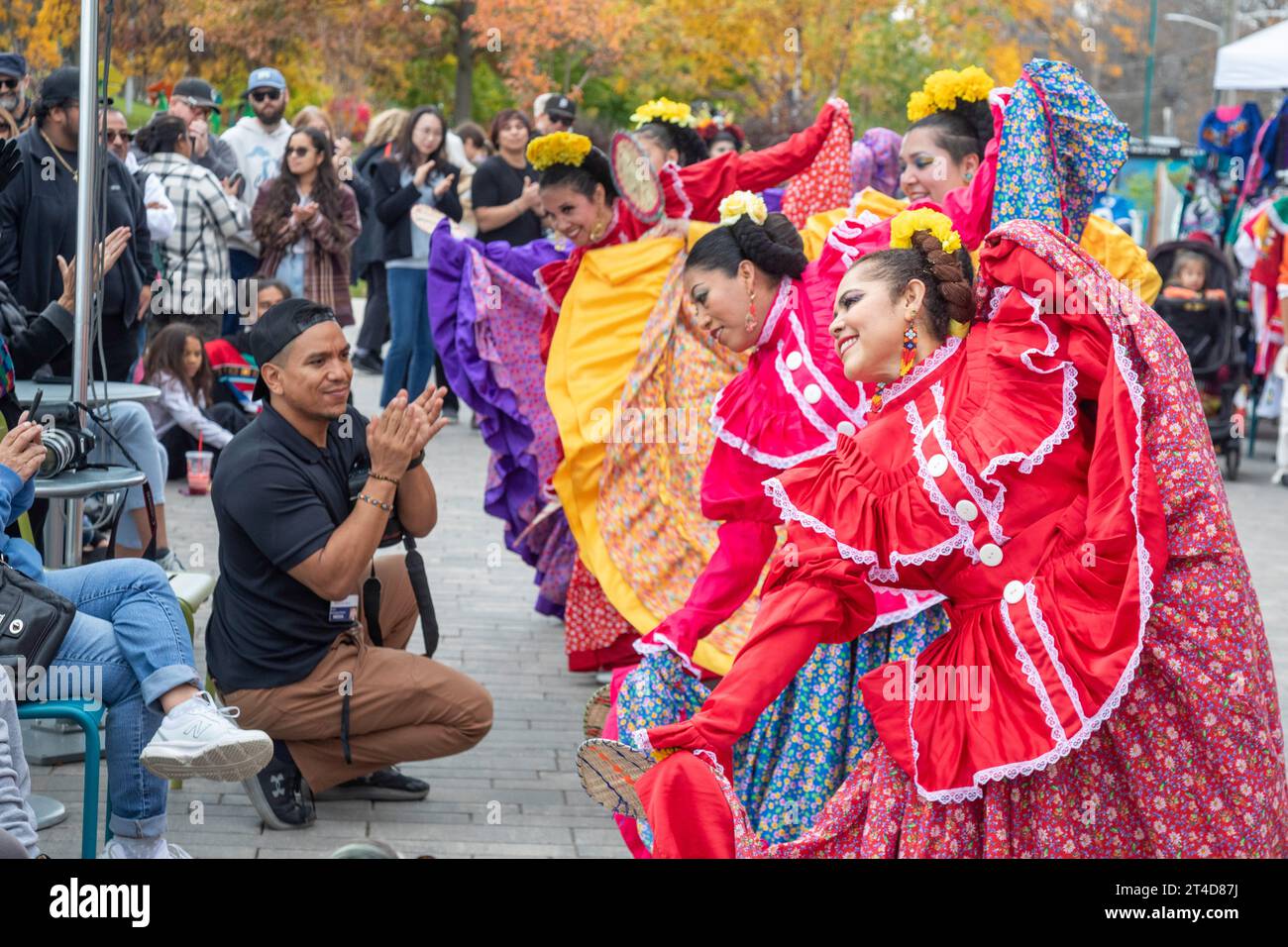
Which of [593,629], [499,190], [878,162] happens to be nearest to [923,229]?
[593,629]

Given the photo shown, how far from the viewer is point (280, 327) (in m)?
4.32

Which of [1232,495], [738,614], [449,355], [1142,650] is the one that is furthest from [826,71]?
[1142,650]

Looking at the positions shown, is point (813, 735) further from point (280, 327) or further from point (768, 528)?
point (280, 327)

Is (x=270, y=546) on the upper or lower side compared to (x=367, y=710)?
upper

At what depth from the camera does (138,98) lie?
31000mm

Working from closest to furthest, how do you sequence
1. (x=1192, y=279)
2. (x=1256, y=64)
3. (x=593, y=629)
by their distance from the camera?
(x=593, y=629)
(x=1192, y=279)
(x=1256, y=64)

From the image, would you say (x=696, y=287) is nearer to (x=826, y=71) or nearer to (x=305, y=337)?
(x=305, y=337)

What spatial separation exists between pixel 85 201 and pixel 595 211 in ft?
6.05

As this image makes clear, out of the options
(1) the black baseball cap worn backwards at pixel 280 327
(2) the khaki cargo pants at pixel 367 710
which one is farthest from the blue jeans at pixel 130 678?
(1) the black baseball cap worn backwards at pixel 280 327

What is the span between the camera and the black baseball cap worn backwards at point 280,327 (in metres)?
4.32

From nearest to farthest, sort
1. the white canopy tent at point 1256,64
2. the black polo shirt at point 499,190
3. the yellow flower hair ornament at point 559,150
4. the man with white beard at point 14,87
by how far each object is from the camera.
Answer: the yellow flower hair ornament at point 559,150
the man with white beard at point 14,87
the black polo shirt at point 499,190
the white canopy tent at point 1256,64

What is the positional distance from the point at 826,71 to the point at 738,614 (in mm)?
19178

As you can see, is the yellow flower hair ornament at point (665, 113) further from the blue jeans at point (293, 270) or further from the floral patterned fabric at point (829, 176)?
the blue jeans at point (293, 270)

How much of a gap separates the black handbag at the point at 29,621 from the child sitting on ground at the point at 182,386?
436 centimetres
